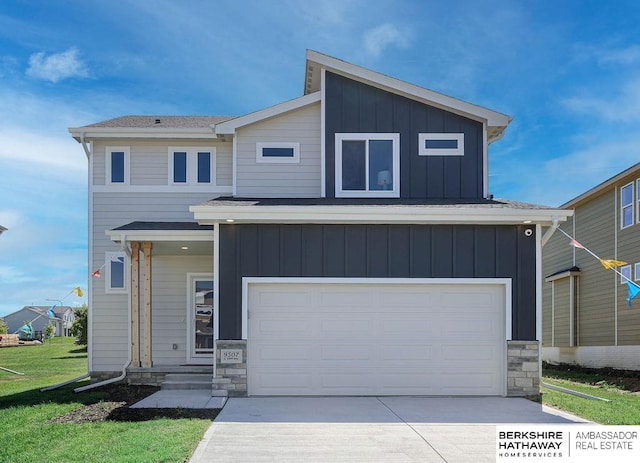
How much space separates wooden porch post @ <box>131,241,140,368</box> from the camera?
1141cm

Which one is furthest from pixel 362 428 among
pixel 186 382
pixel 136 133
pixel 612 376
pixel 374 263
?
pixel 612 376

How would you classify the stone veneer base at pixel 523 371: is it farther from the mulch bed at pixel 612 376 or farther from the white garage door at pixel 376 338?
the mulch bed at pixel 612 376

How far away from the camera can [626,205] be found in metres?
16.4

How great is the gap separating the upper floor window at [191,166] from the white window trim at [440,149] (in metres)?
4.68

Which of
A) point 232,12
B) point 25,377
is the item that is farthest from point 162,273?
point 232,12

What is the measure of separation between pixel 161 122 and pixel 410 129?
614 centimetres

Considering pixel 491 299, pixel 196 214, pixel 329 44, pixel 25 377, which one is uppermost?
pixel 329 44

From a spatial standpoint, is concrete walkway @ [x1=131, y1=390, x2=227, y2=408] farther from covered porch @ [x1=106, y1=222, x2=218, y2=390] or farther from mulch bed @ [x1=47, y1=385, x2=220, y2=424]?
covered porch @ [x1=106, y1=222, x2=218, y2=390]

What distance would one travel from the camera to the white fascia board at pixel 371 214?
975 cm

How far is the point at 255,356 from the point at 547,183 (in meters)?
15.5

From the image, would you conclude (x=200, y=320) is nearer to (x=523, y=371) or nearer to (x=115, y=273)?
(x=115, y=273)

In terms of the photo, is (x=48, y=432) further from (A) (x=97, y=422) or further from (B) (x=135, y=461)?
(B) (x=135, y=461)

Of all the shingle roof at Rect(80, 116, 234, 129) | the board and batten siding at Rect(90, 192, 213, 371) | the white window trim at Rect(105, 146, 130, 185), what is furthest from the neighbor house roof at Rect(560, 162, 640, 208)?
the white window trim at Rect(105, 146, 130, 185)

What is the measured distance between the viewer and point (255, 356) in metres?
9.86
